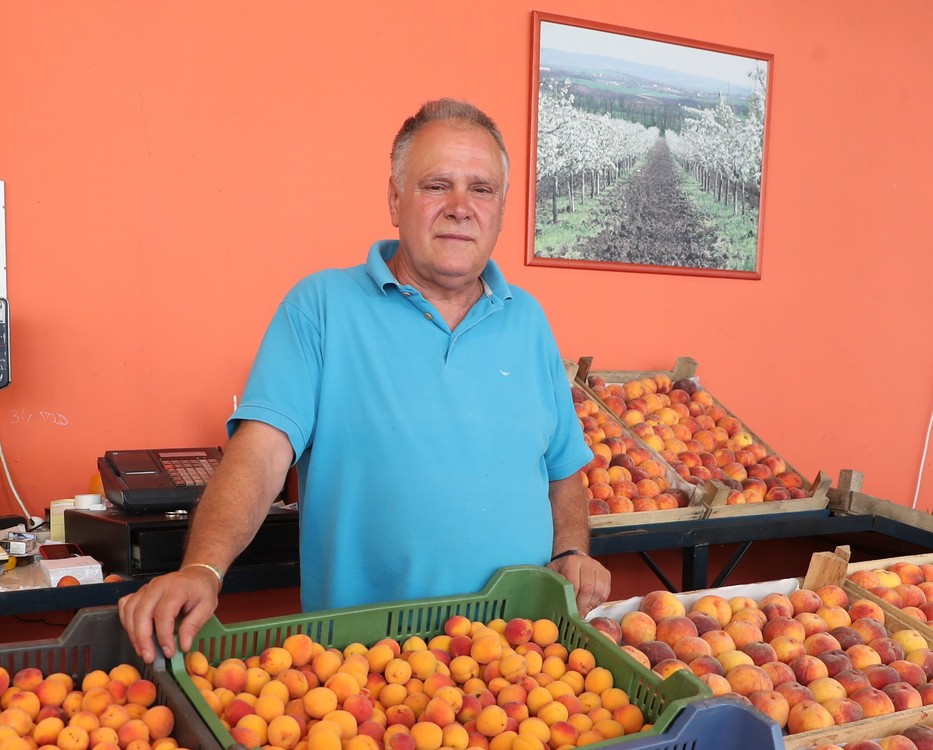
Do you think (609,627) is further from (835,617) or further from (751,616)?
(835,617)

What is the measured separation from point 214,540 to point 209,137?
6.28 feet

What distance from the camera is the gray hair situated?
162 cm

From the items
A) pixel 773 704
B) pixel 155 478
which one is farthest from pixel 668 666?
pixel 155 478

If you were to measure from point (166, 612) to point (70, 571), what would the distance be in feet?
3.12

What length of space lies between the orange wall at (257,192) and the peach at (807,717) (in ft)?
6.59

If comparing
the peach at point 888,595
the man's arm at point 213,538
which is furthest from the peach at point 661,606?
the man's arm at point 213,538

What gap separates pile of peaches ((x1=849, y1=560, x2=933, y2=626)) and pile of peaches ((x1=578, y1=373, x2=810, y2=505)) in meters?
0.64

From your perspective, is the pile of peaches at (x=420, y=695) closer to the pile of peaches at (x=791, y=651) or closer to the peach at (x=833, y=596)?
the pile of peaches at (x=791, y=651)

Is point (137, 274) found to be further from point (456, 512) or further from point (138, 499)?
point (456, 512)

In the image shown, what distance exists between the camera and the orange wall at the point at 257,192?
105 inches

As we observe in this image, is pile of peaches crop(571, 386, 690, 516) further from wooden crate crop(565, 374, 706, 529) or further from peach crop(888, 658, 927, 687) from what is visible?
peach crop(888, 658, 927, 687)

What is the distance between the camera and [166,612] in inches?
44.0

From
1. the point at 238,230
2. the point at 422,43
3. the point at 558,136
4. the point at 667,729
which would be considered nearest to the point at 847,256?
the point at 558,136

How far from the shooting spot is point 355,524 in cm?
156
